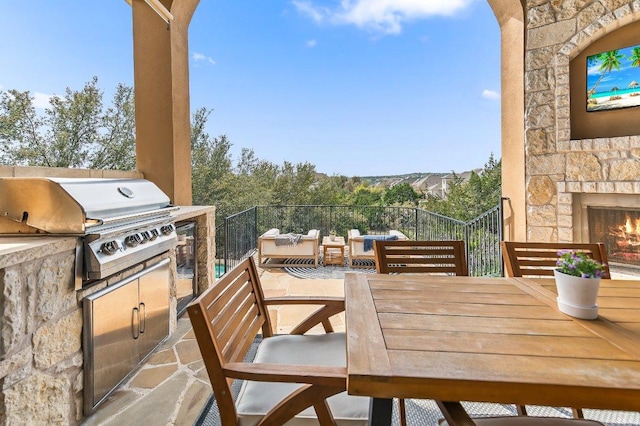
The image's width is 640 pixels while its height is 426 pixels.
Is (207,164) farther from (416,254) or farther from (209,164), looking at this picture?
(416,254)

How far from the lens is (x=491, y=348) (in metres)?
0.86

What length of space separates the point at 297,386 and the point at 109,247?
47.2 inches

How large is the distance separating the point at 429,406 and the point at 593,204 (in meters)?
3.16

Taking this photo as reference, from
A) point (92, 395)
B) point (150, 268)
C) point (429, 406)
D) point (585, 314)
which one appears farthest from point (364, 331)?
point (150, 268)

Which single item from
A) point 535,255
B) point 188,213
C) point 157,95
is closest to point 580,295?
point 535,255

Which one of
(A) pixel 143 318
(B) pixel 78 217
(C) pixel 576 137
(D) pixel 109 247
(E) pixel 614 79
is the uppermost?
(E) pixel 614 79

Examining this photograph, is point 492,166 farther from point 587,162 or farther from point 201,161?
point 201,161

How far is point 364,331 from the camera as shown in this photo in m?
0.96

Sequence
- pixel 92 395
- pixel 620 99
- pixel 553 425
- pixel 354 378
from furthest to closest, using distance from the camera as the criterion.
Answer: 1. pixel 620 99
2. pixel 92 395
3. pixel 553 425
4. pixel 354 378

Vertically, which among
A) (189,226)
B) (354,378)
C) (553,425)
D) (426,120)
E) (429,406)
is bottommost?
(429,406)

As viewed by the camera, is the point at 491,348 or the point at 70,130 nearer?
the point at 491,348

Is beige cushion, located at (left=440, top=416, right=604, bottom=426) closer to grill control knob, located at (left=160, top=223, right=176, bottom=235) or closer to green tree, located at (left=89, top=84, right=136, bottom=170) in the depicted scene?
grill control knob, located at (left=160, top=223, right=176, bottom=235)

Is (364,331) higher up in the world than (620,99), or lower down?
lower down

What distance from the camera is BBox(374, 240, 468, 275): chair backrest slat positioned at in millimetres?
1769
